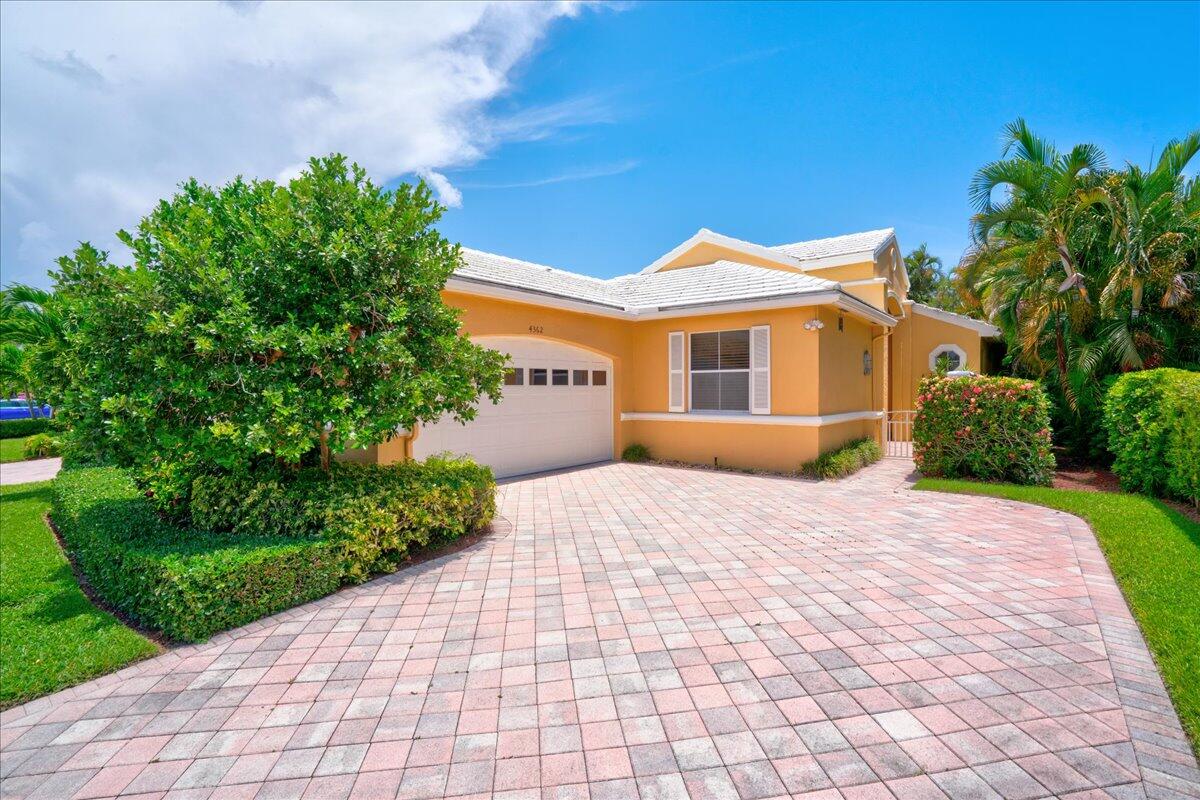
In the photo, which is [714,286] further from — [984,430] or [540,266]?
[984,430]

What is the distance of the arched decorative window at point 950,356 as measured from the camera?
670 inches

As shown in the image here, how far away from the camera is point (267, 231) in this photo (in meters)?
5.27

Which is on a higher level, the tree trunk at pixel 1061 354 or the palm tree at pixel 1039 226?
the palm tree at pixel 1039 226

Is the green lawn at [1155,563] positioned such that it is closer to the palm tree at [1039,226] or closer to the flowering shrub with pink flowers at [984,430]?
the flowering shrub with pink flowers at [984,430]

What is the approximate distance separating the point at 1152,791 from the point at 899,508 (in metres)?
5.89

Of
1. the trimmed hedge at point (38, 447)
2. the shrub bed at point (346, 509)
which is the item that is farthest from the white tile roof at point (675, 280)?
the trimmed hedge at point (38, 447)

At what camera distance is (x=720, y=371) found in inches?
475

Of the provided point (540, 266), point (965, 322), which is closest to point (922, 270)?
point (965, 322)

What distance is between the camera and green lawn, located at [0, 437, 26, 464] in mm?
17017

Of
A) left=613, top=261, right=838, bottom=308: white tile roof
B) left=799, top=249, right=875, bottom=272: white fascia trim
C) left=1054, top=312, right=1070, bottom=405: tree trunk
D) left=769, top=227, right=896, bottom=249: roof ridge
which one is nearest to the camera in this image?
left=613, top=261, right=838, bottom=308: white tile roof

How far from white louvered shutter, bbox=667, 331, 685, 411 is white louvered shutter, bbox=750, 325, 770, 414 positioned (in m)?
1.67

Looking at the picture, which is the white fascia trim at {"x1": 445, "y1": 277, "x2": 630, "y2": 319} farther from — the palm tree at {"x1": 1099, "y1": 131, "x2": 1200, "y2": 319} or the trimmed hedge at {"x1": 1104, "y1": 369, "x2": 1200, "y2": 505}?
the palm tree at {"x1": 1099, "y1": 131, "x2": 1200, "y2": 319}

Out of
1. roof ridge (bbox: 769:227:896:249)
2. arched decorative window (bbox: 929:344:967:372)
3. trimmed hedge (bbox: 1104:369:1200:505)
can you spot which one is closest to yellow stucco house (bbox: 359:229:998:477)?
arched decorative window (bbox: 929:344:967:372)

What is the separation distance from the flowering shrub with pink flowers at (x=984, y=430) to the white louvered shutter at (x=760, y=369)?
115 inches
